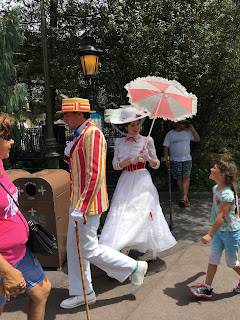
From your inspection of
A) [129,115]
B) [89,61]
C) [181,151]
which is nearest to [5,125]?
[129,115]

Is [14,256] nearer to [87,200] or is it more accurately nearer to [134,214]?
[87,200]

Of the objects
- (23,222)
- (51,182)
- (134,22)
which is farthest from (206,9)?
(23,222)

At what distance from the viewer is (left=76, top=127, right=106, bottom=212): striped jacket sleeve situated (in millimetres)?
2555

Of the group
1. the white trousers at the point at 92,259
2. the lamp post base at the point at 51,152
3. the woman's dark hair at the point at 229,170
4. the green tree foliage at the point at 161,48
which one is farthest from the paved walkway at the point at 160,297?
the green tree foliage at the point at 161,48

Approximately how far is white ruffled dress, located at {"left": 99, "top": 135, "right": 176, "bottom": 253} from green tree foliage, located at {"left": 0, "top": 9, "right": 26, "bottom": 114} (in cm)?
459

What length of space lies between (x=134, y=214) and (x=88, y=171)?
3.62 feet

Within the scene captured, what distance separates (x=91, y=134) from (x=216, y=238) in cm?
157

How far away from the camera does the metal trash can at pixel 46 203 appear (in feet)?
11.0

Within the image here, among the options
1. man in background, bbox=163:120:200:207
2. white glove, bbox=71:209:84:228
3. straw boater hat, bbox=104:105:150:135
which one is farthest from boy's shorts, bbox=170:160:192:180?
white glove, bbox=71:209:84:228

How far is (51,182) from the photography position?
11.2ft

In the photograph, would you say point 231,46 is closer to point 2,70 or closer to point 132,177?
point 132,177

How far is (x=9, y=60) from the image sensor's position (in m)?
7.22

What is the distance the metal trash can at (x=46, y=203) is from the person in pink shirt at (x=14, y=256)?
1264 millimetres

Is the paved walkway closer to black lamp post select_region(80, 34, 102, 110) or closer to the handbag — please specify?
the handbag
